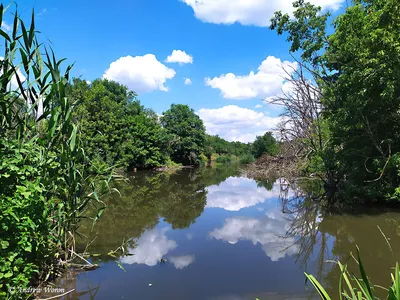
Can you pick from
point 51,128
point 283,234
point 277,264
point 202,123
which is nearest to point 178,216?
point 283,234

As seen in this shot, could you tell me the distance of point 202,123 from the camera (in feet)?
148

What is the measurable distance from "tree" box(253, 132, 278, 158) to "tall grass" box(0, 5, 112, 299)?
38040 millimetres

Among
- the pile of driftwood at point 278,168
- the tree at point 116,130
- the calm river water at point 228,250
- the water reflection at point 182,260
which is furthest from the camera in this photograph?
the tree at point 116,130

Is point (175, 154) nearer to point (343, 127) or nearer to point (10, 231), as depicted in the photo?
point (343, 127)

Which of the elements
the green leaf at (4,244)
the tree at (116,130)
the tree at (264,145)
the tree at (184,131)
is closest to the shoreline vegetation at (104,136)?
the green leaf at (4,244)

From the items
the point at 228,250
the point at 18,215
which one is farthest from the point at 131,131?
the point at 18,215

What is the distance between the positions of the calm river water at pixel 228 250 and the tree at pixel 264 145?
103 ft

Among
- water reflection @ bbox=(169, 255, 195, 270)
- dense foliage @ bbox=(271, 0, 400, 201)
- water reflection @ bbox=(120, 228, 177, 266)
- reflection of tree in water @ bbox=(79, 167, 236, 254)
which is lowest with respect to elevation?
water reflection @ bbox=(169, 255, 195, 270)

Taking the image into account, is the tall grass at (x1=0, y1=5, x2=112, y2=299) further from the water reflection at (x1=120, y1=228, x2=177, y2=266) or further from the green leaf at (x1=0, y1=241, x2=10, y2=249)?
the water reflection at (x1=120, y1=228, x2=177, y2=266)

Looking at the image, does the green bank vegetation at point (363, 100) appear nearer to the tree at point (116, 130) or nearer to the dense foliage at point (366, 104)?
the dense foliage at point (366, 104)

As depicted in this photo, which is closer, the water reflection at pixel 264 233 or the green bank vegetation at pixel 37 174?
the green bank vegetation at pixel 37 174

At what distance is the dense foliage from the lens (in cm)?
733

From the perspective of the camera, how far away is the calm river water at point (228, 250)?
14.4ft

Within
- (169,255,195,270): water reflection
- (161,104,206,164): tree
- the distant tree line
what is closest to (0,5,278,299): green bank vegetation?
(169,255,195,270): water reflection
